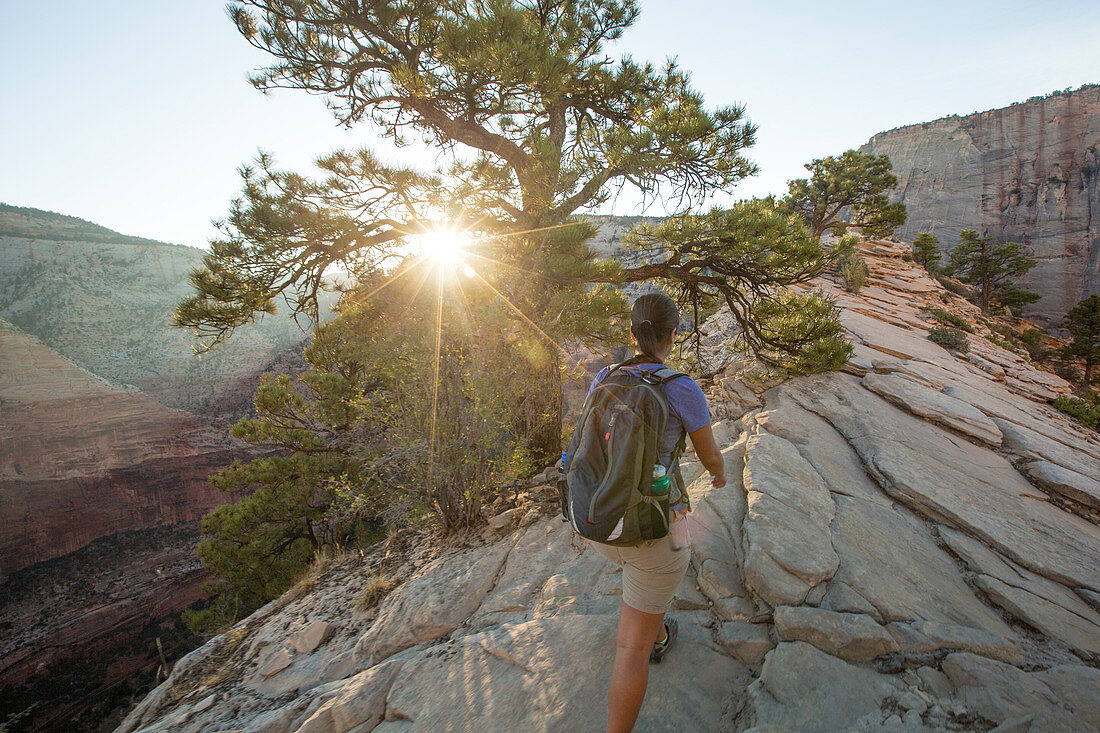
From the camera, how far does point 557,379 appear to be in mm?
5672

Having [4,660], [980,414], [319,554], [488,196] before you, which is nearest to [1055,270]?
[980,414]

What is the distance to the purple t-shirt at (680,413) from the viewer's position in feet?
5.23

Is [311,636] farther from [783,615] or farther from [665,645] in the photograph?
[783,615]

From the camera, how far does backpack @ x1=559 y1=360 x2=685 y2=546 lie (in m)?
1.50

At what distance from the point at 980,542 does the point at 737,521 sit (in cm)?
166

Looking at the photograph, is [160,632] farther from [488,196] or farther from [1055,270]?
[1055,270]

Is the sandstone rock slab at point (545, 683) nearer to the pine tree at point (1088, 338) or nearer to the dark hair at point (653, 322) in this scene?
the dark hair at point (653, 322)

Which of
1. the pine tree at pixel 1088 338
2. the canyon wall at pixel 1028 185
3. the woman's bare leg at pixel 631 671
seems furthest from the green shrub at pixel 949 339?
the canyon wall at pixel 1028 185

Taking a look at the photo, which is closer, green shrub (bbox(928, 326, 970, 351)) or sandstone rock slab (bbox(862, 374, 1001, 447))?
sandstone rock slab (bbox(862, 374, 1001, 447))

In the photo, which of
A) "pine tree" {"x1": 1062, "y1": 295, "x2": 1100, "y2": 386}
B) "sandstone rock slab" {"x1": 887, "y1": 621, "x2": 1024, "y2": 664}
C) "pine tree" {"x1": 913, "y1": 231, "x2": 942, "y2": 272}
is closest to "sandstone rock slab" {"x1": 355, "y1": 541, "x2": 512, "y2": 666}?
"sandstone rock slab" {"x1": 887, "y1": 621, "x2": 1024, "y2": 664}

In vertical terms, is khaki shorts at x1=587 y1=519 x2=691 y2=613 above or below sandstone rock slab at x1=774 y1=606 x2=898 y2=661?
above

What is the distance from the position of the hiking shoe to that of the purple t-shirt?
3.69 feet

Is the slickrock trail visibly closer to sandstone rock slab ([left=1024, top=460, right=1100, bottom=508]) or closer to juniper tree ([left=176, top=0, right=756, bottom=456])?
sandstone rock slab ([left=1024, top=460, right=1100, bottom=508])

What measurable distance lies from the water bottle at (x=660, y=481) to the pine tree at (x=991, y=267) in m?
28.7
